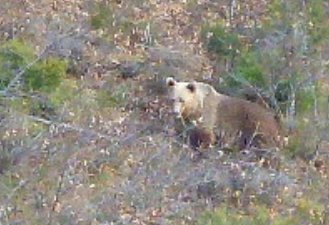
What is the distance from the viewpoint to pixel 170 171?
28.1 feet

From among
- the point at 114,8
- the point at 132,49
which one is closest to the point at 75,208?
the point at 132,49

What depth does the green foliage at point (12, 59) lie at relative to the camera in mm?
9492

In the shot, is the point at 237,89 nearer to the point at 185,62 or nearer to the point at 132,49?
the point at 185,62

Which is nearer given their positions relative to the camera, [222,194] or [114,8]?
[222,194]

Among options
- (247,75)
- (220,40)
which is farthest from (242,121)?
(220,40)

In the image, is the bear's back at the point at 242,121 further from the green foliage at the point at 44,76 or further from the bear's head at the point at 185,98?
the green foliage at the point at 44,76

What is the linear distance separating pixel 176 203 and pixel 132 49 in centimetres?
345

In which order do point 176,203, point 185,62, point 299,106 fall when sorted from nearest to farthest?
1. point 176,203
2. point 299,106
3. point 185,62

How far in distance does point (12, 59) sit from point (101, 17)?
217 cm

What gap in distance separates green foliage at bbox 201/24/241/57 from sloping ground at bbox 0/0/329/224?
17 cm

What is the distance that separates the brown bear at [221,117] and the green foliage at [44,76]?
0.99 meters

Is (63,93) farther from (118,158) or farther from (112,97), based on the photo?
(118,158)

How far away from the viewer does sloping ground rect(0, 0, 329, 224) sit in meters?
7.93

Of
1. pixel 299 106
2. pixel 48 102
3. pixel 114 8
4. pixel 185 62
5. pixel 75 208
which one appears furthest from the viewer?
pixel 114 8
